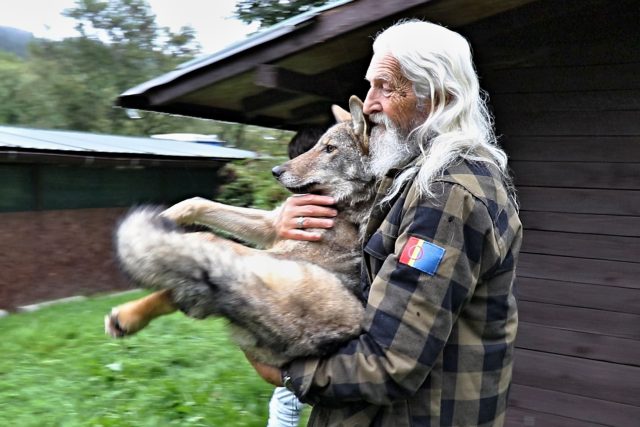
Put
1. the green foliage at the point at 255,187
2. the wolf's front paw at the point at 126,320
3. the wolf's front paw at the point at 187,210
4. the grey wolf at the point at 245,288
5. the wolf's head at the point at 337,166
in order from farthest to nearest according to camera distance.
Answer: the green foliage at the point at 255,187 < the wolf's front paw at the point at 187,210 < the wolf's head at the point at 337,166 < the wolf's front paw at the point at 126,320 < the grey wolf at the point at 245,288

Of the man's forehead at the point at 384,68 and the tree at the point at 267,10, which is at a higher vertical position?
the man's forehead at the point at 384,68

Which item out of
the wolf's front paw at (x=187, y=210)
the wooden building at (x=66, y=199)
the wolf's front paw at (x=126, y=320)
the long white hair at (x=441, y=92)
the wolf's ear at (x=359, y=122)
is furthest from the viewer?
the wooden building at (x=66, y=199)

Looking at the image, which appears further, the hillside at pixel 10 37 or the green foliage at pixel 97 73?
the hillside at pixel 10 37

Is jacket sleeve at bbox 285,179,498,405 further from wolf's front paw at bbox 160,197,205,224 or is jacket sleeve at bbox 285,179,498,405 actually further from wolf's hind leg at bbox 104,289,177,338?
wolf's front paw at bbox 160,197,205,224

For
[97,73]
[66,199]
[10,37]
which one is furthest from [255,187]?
[10,37]

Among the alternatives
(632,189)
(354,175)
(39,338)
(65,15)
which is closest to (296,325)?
(354,175)

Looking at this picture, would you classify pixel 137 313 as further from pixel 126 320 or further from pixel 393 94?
pixel 393 94

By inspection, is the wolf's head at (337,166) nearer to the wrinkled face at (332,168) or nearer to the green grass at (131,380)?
the wrinkled face at (332,168)

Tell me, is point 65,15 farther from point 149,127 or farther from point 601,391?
point 601,391

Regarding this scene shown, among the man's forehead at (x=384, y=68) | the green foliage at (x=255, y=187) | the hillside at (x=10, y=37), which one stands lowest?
the hillside at (x=10, y=37)

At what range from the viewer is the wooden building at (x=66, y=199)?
11203 millimetres

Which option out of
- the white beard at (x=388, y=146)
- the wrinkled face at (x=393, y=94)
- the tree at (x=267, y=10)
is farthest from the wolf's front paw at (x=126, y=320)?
the tree at (x=267, y=10)

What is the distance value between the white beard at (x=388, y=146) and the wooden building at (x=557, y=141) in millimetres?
1646

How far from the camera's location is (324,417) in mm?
2074
